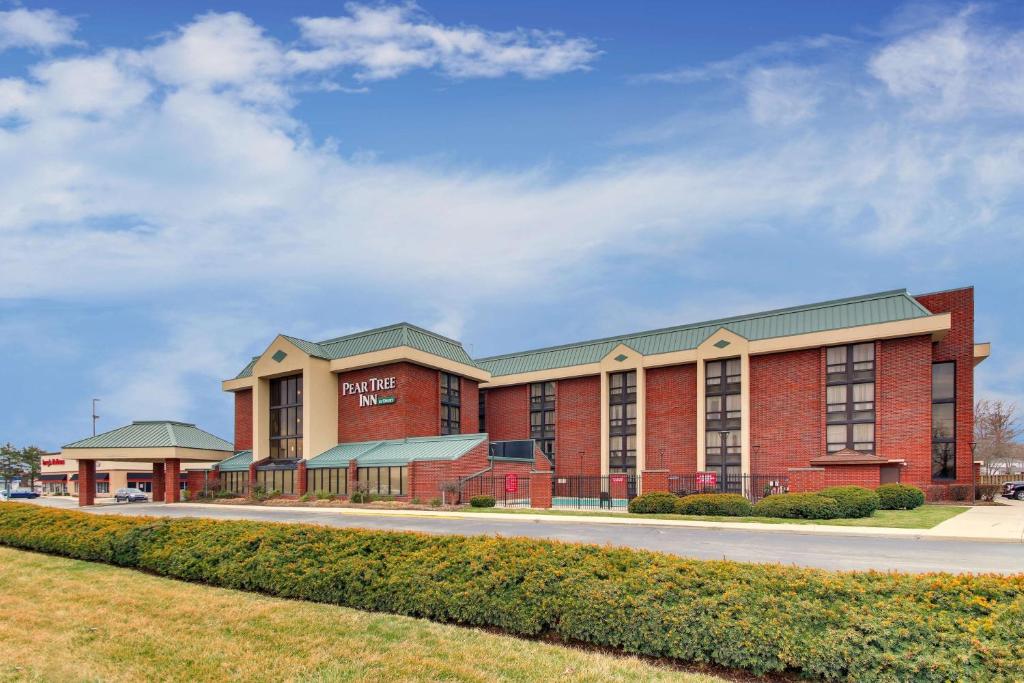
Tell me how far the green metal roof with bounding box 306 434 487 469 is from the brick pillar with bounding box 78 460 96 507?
16.3 m

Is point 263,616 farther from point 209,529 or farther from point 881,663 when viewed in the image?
point 881,663

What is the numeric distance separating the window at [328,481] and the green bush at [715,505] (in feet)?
77.0

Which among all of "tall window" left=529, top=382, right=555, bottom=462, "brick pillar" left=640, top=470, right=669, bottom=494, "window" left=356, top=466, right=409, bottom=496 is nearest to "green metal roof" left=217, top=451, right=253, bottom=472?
"window" left=356, top=466, right=409, bottom=496

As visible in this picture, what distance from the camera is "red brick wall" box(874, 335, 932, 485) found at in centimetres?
3584

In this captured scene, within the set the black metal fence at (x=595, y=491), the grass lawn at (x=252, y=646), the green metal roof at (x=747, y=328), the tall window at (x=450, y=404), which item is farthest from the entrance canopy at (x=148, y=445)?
the grass lawn at (x=252, y=646)

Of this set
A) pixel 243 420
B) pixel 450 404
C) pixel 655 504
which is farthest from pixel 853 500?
pixel 243 420

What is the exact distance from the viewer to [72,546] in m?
15.6

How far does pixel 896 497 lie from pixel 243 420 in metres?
48.3

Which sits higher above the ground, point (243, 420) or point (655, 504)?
point (243, 420)

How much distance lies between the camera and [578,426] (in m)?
50.4

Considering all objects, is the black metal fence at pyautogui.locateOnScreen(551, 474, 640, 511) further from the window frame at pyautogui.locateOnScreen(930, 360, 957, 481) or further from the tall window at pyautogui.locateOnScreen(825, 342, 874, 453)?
the window frame at pyautogui.locateOnScreen(930, 360, 957, 481)

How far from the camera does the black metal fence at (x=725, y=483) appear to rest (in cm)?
3838

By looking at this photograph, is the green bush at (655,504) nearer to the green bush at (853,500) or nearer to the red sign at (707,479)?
the green bush at (853,500)

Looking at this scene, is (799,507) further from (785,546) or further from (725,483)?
(725,483)
